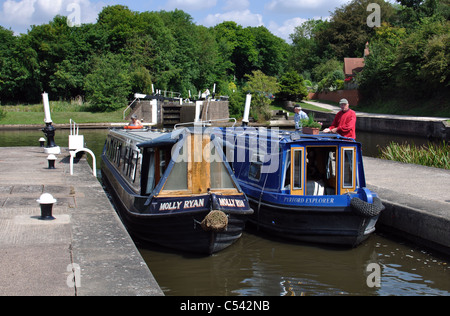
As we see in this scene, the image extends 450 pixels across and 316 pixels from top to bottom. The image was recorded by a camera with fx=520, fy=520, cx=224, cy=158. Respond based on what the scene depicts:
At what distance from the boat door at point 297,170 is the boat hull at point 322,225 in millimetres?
457

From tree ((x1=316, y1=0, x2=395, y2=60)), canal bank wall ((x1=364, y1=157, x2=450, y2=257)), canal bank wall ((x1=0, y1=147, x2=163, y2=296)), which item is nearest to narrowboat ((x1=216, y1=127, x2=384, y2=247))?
canal bank wall ((x1=364, y1=157, x2=450, y2=257))

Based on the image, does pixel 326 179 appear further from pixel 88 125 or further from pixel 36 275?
pixel 88 125

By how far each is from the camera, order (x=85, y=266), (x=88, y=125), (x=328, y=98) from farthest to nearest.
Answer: (x=328, y=98), (x=88, y=125), (x=85, y=266)

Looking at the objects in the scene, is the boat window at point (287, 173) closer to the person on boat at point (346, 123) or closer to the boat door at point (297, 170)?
the boat door at point (297, 170)

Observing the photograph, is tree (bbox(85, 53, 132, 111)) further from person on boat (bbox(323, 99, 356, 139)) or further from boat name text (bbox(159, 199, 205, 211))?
boat name text (bbox(159, 199, 205, 211))

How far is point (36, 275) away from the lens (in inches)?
245

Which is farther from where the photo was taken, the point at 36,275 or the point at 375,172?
the point at 375,172

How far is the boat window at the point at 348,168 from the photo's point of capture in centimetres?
1075

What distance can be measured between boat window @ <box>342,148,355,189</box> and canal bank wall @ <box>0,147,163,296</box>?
4712 millimetres
